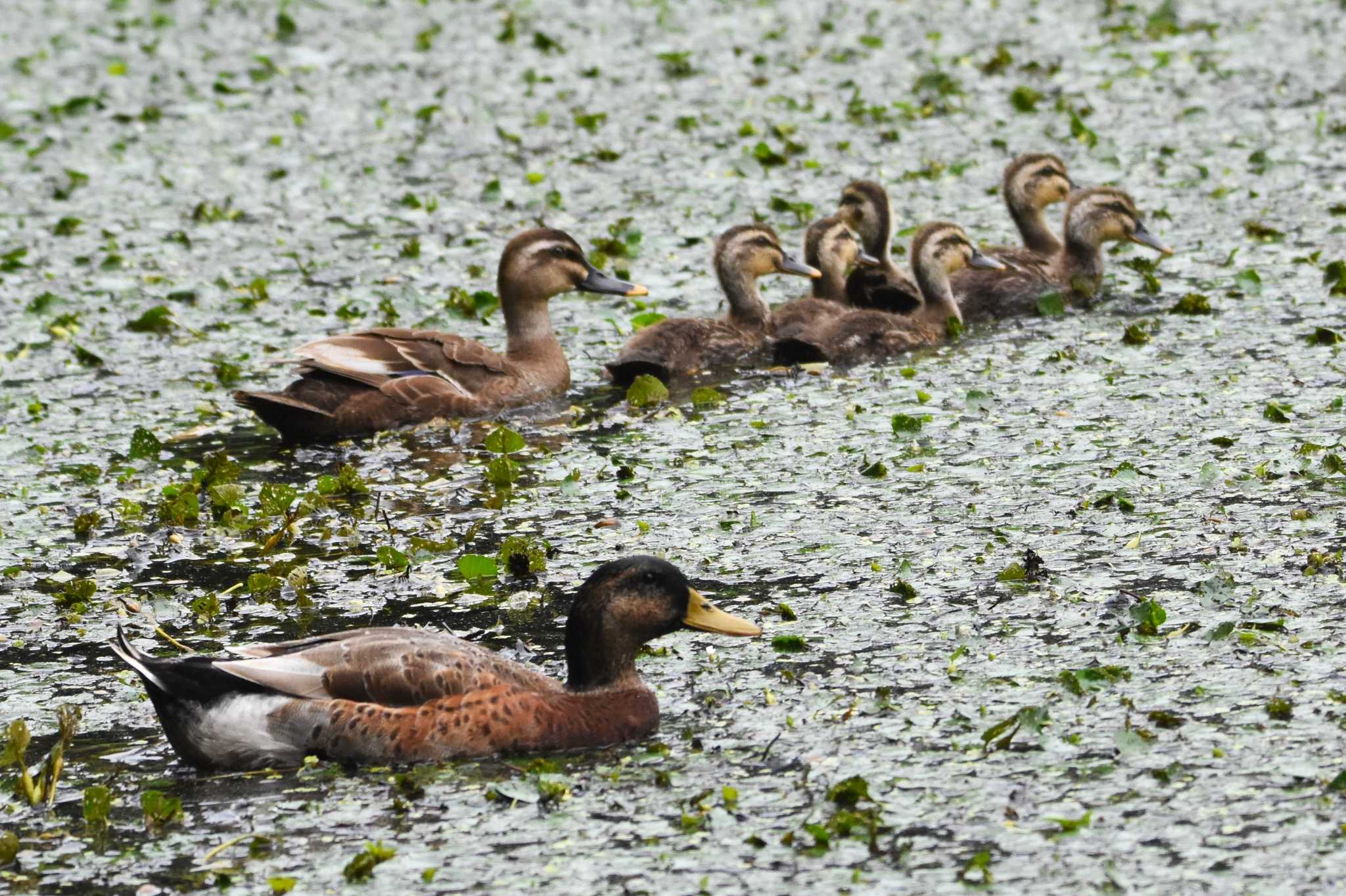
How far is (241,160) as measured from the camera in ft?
57.2

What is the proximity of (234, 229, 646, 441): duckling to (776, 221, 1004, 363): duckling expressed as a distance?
1.10 metres

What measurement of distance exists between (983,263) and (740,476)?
350 centimetres

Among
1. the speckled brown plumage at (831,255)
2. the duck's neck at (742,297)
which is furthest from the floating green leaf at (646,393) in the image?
the speckled brown plumage at (831,255)

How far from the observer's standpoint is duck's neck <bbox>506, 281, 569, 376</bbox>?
1198 centimetres

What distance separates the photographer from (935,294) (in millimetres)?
12656

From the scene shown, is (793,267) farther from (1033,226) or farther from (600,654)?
(600,654)

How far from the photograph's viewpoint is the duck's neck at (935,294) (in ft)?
41.4

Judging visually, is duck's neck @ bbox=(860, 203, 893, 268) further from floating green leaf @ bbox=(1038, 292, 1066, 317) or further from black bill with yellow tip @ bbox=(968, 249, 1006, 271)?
floating green leaf @ bbox=(1038, 292, 1066, 317)

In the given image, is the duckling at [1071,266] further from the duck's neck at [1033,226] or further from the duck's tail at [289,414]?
the duck's tail at [289,414]

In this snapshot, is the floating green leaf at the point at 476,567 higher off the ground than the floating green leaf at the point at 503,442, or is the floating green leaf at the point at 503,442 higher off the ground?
the floating green leaf at the point at 503,442

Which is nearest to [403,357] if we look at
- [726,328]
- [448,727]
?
[726,328]

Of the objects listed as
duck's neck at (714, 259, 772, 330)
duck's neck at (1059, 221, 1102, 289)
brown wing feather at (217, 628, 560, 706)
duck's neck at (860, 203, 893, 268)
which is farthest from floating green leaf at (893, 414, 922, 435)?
brown wing feather at (217, 628, 560, 706)

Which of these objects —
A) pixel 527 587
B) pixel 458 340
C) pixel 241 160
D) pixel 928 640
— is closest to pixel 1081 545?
pixel 928 640

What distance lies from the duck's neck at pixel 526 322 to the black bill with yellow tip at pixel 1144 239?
3.84 m
